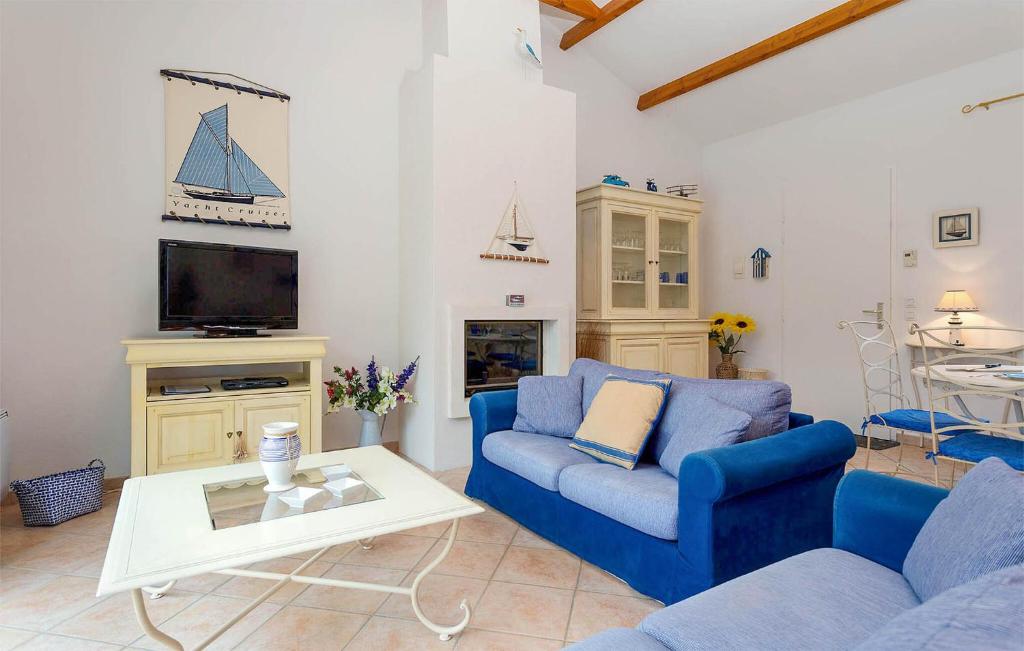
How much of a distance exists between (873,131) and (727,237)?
1497 millimetres

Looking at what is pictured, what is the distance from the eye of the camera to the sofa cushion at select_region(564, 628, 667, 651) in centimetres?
111

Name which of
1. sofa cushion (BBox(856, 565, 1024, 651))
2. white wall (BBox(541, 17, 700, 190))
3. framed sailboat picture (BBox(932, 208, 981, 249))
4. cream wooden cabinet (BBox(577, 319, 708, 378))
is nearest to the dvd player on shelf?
cream wooden cabinet (BBox(577, 319, 708, 378))

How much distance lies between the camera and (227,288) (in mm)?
3412

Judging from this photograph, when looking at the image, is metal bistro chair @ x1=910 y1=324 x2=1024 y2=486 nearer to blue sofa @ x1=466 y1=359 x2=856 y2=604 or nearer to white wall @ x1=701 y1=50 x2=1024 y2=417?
blue sofa @ x1=466 y1=359 x2=856 y2=604

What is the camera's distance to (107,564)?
4.38 feet

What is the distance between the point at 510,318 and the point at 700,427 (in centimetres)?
191

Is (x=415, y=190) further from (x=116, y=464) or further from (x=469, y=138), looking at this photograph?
(x=116, y=464)

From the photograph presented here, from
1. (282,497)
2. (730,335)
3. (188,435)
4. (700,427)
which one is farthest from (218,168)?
(730,335)

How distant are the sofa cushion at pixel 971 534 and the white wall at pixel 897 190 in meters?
3.47

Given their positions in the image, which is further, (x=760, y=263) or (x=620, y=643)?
(x=760, y=263)

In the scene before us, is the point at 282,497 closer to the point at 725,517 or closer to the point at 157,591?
the point at 157,591

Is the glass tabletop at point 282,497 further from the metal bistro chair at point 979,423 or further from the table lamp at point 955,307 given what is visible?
the table lamp at point 955,307

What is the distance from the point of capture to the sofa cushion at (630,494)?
1.95 meters

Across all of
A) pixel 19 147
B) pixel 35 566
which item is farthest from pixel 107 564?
pixel 19 147
